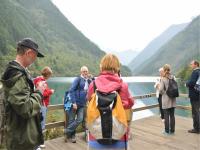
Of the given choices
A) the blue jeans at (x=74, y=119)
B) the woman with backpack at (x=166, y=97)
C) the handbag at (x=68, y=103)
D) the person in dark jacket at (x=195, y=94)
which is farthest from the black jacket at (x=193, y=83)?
the handbag at (x=68, y=103)

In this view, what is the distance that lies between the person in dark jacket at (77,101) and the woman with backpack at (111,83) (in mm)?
2747

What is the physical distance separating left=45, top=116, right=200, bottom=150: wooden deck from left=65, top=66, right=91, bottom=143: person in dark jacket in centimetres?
30

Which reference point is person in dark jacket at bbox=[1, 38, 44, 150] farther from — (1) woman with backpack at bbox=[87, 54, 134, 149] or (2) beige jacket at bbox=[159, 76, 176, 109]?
(2) beige jacket at bbox=[159, 76, 176, 109]

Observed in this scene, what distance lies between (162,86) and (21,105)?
4485mm

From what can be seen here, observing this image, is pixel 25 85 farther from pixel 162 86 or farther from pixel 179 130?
pixel 179 130

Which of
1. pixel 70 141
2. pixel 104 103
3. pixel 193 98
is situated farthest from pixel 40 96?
pixel 193 98

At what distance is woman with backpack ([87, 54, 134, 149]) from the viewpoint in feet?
8.93

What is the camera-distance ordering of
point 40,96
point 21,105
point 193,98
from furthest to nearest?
point 193,98
point 40,96
point 21,105

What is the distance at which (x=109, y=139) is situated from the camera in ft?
8.86

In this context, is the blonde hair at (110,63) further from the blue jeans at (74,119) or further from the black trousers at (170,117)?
the black trousers at (170,117)

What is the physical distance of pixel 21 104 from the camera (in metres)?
2.21

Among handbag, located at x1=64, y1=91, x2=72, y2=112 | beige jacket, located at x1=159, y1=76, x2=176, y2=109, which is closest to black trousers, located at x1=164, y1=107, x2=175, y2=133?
beige jacket, located at x1=159, y1=76, x2=176, y2=109

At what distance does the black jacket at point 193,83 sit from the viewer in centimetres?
605

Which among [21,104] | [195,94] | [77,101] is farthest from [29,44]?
[195,94]
